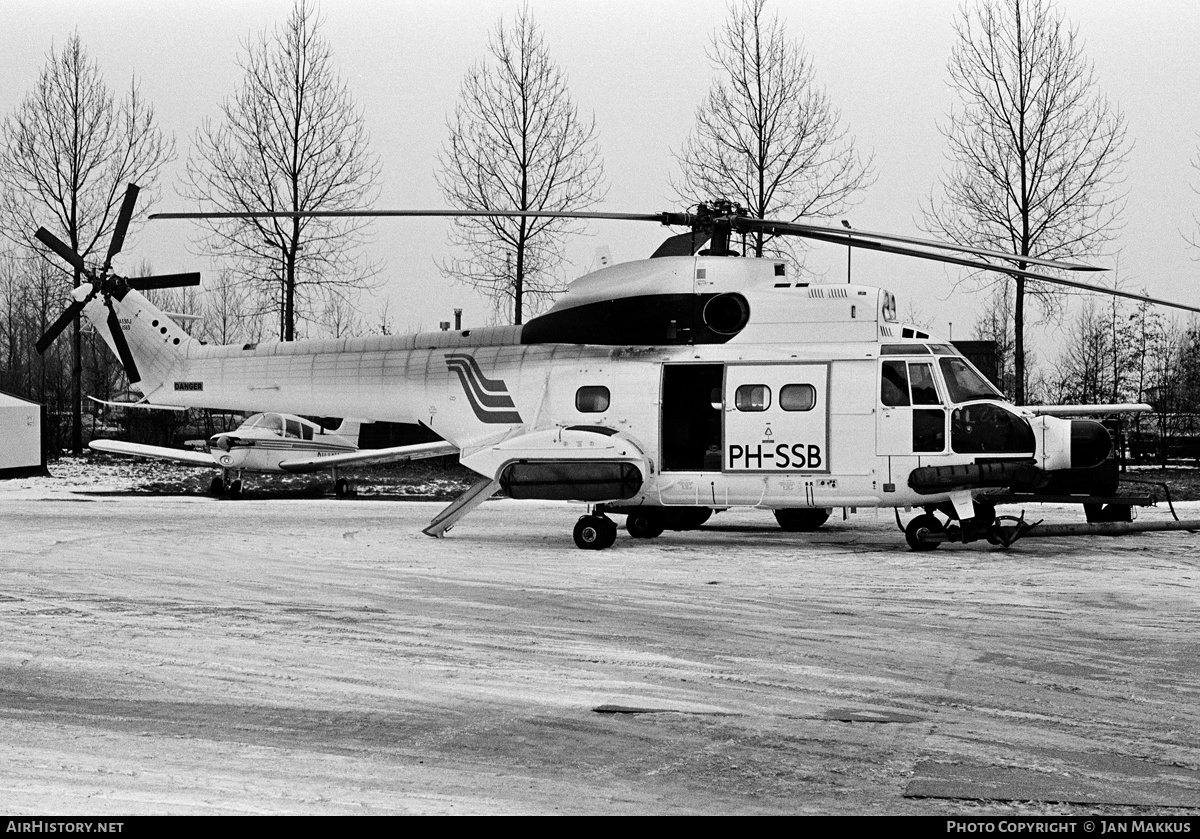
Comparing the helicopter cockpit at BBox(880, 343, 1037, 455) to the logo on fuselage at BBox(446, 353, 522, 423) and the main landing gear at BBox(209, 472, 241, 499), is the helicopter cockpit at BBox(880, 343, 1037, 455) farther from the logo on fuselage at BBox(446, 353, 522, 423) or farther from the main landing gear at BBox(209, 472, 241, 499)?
the main landing gear at BBox(209, 472, 241, 499)

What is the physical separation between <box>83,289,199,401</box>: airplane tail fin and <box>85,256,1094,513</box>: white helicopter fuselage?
16.4 ft

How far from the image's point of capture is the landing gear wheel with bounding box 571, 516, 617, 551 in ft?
48.3

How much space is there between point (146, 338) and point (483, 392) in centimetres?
645

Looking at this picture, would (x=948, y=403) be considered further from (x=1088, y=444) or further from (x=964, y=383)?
(x=1088, y=444)

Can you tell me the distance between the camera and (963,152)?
28.0 meters

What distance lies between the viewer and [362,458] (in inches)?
1014

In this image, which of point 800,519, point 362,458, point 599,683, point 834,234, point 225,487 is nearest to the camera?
point 599,683

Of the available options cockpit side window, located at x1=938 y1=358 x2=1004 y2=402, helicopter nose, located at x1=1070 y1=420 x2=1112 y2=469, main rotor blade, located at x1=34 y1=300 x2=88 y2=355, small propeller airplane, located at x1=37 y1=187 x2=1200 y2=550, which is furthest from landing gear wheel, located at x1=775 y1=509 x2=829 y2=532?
main rotor blade, located at x1=34 y1=300 x2=88 y2=355

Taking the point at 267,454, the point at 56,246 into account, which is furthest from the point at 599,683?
the point at 267,454

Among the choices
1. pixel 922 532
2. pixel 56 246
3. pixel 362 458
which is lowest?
pixel 922 532

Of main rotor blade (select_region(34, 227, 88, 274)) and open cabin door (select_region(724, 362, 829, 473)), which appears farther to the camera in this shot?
main rotor blade (select_region(34, 227, 88, 274))

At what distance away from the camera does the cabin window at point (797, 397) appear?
14.5m

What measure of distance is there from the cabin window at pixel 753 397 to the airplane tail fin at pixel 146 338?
8.91 meters
